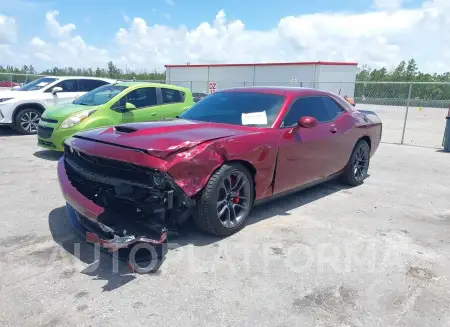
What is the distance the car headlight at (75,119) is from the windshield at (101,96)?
467 mm

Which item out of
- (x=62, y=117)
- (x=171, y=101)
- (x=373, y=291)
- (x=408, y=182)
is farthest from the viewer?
(x=171, y=101)

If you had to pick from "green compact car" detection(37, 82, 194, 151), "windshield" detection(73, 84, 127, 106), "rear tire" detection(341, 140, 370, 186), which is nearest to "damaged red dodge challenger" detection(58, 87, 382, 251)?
"rear tire" detection(341, 140, 370, 186)

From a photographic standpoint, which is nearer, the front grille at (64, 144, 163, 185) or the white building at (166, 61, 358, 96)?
the front grille at (64, 144, 163, 185)

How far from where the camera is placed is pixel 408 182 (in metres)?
6.58

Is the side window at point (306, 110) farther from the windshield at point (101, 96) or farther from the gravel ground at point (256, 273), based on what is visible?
the windshield at point (101, 96)

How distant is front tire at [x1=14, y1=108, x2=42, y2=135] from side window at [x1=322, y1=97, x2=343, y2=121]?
326 inches

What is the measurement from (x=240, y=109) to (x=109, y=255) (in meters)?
2.32

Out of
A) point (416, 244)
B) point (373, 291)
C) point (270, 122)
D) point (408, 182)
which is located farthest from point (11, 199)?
point (408, 182)

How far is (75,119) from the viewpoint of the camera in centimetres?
732

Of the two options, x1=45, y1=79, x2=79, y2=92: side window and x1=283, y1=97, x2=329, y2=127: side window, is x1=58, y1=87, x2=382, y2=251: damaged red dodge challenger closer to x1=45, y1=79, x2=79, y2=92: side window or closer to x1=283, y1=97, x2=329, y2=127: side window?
x1=283, y1=97, x2=329, y2=127: side window

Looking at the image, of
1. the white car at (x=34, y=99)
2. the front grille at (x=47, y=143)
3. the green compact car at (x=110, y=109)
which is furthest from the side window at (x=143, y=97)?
the white car at (x=34, y=99)

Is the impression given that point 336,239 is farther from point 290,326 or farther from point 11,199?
point 11,199

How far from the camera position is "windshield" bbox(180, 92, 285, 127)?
14.6 feet

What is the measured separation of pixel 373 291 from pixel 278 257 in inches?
34.4
